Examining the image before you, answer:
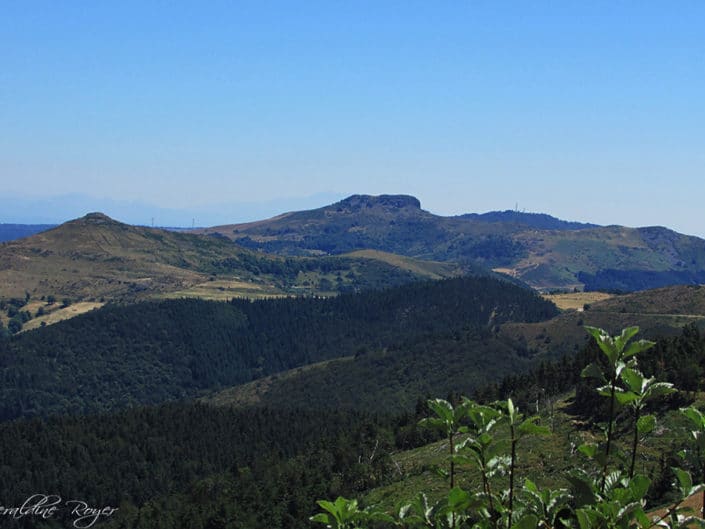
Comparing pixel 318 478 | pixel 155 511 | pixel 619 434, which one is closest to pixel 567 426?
pixel 619 434

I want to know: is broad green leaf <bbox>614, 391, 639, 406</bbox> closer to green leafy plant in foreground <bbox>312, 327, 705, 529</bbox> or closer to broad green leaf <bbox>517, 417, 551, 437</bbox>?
green leafy plant in foreground <bbox>312, 327, 705, 529</bbox>

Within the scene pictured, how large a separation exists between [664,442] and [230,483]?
75755 millimetres

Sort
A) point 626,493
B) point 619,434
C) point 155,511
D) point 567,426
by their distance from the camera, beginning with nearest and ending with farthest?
point 626,493 → point 619,434 → point 567,426 → point 155,511

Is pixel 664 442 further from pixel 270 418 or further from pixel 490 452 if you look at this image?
pixel 270 418

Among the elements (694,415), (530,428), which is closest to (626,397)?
(694,415)

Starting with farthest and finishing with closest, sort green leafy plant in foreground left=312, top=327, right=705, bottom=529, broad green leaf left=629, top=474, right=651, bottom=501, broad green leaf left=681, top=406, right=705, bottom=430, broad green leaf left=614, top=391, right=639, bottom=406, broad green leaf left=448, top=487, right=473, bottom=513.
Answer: broad green leaf left=681, top=406, right=705, bottom=430
broad green leaf left=614, top=391, right=639, bottom=406
broad green leaf left=448, top=487, right=473, bottom=513
green leafy plant in foreground left=312, top=327, right=705, bottom=529
broad green leaf left=629, top=474, right=651, bottom=501

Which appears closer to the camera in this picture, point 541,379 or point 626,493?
point 626,493

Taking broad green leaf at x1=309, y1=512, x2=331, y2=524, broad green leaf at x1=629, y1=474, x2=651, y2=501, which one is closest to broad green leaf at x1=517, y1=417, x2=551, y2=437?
broad green leaf at x1=629, y1=474, x2=651, y2=501

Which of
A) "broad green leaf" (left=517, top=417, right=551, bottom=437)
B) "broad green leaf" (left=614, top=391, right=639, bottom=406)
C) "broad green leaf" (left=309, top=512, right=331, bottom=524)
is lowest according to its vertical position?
"broad green leaf" (left=309, top=512, right=331, bottom=524)

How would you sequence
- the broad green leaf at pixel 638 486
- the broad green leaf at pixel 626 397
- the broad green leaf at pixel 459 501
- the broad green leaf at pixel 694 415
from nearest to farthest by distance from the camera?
the broad green leaf at pixel 638 486
the broad green leaf at pixel 459 501
the broad green leaf at pixel 626 397
the broad green leaf at pixel 694 415

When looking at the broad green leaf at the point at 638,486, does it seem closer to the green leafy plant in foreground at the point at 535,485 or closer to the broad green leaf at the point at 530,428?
the green leafy plant in foreground at the point at 535,485

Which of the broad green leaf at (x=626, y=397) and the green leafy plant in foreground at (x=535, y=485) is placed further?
the broad green leaf at (x=626, y=397)

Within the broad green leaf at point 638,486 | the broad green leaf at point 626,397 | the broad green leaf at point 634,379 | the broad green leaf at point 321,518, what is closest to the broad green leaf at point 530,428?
the broad green leaf at point 626,397

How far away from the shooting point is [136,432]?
177250mm
